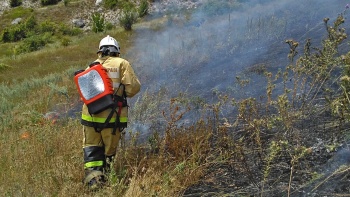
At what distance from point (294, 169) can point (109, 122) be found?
5.99 ft

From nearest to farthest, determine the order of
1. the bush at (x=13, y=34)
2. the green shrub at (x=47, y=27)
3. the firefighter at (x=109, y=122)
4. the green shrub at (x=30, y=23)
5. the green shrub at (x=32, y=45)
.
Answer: the firefighter at (x=109, y=122)
the green shrub at (x=32, y=45)
the green shrub at (x=47, y=27)
the bush at (x=13, y=34)
the green shrub at (x=30, y=23)

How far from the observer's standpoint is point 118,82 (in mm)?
4371

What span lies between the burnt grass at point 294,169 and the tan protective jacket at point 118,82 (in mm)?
1103

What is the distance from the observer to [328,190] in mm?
3152

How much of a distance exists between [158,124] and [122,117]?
119 centimetres

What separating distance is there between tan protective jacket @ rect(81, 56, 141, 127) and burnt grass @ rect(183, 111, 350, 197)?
1.10m

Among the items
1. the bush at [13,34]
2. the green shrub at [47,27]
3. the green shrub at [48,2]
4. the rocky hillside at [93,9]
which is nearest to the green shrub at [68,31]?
the green shrub at [47,27]

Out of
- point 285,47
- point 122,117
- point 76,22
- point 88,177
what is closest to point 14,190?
point 88,177

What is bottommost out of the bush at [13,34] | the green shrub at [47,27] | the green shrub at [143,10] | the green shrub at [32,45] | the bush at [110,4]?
the bush at [13,34]

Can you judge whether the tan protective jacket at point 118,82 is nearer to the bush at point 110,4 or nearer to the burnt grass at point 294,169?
the burnt grass at point 294,169

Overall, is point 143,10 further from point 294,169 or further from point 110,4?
point 294,169

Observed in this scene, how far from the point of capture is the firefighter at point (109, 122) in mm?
4238

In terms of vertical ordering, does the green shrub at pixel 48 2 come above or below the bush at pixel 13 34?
above

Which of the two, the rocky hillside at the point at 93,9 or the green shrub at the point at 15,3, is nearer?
the rocky hillside at the point at 93,9
